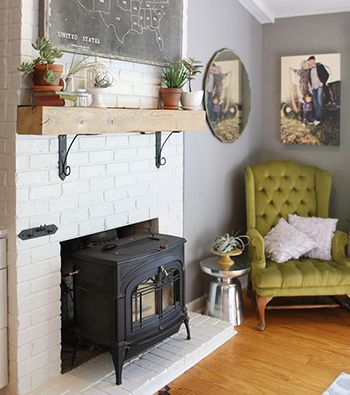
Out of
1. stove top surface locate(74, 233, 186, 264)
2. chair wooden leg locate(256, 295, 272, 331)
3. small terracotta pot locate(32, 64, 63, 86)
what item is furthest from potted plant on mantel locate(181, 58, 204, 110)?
chair wooden leg locate(256, 295, 272, 331)

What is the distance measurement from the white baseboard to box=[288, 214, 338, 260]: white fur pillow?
32.9 inches

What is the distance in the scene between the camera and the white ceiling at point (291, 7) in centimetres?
420

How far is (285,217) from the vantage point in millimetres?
4297

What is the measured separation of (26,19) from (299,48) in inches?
105

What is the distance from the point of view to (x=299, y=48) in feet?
14.7

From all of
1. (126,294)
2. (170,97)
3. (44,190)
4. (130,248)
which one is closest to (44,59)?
(44,190)

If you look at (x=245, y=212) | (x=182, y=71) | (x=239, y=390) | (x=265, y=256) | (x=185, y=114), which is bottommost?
(x=239, y=390)

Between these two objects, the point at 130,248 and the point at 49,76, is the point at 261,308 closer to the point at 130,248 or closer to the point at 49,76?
the point at 130,248

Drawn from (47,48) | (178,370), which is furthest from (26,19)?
(178,370)

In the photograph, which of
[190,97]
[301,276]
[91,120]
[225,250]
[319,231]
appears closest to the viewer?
[91,120]

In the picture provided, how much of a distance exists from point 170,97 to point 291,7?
5.54 feet

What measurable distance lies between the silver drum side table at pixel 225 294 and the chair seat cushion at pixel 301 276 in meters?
0.18

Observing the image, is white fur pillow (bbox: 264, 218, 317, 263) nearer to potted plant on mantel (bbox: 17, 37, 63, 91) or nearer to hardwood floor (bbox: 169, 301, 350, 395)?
hardwood floor (bbox: 169, 301, 350, 395)

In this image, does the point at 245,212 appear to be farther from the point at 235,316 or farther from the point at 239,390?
the point at 239,390
